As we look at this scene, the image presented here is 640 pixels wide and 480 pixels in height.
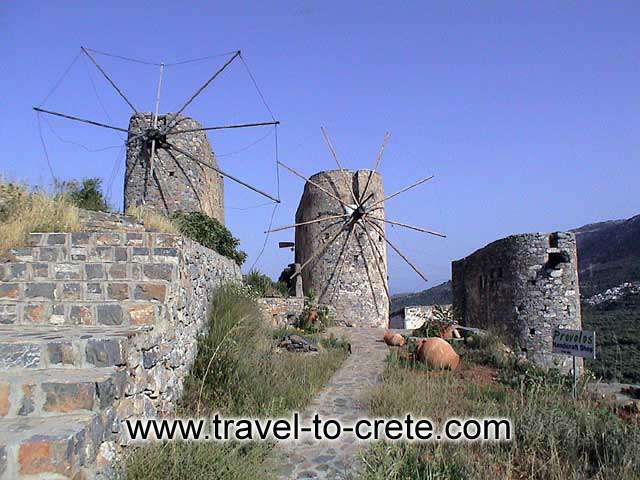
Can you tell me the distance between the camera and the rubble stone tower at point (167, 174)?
12.1 metres

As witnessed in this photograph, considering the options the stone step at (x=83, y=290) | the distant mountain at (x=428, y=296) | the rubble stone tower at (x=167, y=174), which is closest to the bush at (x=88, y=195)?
the rubble stone tower at (x=167, y=174)

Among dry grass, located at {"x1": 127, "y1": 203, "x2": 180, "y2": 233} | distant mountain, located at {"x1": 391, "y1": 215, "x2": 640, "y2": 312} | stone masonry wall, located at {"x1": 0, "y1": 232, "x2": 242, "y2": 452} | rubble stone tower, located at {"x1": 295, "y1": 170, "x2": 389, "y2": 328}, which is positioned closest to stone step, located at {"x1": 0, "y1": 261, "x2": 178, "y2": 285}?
stone masonry wall, located at {"x1": 0, "y1": 232, "x2": 242, "y2": 452}

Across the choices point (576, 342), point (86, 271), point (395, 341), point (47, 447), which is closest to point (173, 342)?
point (86, 271)

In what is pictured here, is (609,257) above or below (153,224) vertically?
above

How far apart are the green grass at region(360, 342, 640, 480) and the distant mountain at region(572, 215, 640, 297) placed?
29425 millimetres

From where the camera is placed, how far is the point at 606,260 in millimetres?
42875

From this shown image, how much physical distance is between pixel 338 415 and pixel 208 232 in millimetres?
5805

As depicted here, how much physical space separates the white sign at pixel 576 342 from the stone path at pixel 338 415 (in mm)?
2752

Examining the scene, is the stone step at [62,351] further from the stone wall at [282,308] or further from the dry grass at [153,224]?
the stone wall at [282,308]

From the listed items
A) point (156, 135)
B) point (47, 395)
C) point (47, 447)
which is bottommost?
point (47, 447)

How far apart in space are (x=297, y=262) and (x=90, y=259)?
12.8 metres

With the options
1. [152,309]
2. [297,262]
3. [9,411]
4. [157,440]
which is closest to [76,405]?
[9,411]

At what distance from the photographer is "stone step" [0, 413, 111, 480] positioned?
2.31 meters

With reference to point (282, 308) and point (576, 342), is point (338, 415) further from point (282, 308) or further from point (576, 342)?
point (282, 308)
